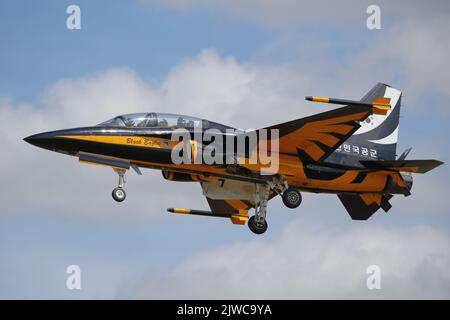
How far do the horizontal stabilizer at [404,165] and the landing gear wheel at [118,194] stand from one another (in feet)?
31.1

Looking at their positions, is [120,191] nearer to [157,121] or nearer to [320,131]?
[157,121]

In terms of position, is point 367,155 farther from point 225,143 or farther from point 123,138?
point 123,138

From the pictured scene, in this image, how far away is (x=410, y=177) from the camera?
3944 cm

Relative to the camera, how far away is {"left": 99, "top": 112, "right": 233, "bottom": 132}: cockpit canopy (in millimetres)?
35906

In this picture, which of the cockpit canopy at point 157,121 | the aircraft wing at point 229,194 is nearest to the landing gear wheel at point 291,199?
the aircraft wing at point 229,194

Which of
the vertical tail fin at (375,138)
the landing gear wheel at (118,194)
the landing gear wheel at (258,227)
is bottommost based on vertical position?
the landing gear wheel at (258,227)

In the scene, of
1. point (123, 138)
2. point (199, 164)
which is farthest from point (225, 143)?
point (123, 138)

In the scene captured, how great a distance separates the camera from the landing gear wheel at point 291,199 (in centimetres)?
3712

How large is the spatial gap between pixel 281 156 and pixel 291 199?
1.60 metres

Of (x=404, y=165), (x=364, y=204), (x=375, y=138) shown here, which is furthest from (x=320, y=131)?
(x=364, y=204)

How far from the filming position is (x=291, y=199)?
37.2 m

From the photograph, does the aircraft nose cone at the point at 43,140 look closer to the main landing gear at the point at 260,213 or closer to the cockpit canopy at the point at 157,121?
the cockpit canopy at the point at 157,121

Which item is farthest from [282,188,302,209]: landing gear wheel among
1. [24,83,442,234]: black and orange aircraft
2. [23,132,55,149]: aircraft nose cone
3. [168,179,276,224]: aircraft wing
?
[23,132,55,149]: aircraft nose cone

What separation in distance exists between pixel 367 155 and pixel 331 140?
345 cm
